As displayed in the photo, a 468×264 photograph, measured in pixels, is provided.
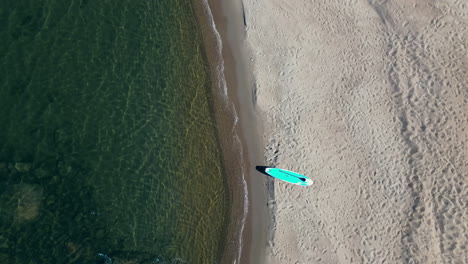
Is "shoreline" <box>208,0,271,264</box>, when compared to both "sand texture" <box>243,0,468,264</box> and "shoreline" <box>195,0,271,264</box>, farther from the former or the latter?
"sand texture" <box>243,0,468,264</box>

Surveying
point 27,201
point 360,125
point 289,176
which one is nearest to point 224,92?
point 289,176

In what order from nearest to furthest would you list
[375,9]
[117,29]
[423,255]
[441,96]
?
[423,255] → [441,96] → [375,9] → [117,29]

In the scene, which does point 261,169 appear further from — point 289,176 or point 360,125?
point 360,125

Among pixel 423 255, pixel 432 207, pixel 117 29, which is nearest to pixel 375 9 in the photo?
pixel 432 207

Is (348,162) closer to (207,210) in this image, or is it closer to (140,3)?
(207,210)

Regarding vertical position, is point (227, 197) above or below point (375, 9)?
below

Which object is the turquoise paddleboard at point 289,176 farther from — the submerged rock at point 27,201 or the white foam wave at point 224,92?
the submerged rock at point 27,201
